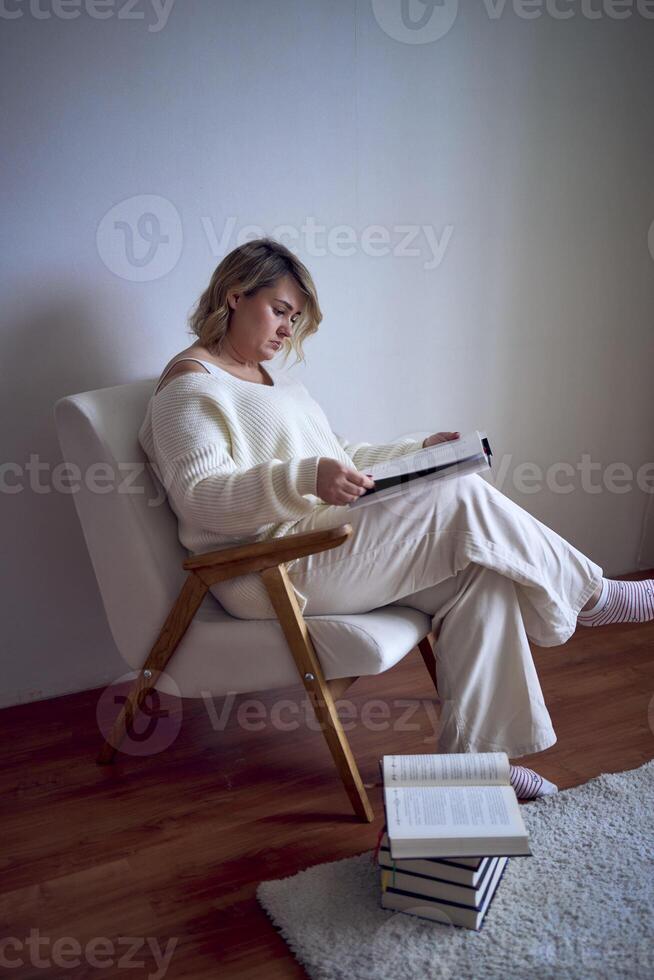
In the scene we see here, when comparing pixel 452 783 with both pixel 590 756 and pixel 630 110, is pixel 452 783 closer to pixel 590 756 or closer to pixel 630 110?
pixel 590 756

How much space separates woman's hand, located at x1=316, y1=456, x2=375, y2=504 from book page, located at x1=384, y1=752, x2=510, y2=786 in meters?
0.50

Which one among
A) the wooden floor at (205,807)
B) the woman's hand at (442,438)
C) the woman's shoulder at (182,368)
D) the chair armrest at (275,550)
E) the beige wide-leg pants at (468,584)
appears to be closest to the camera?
the wooden floor at (205,807)

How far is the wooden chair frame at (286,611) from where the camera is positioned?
172 centimetres

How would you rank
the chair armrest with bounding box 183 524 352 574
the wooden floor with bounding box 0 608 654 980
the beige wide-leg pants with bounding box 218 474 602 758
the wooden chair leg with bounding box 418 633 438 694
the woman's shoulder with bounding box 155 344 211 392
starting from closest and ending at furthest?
the wooden floor with bounding box 0 608 654 980 < the chair armrest with bounding box 183 524 352 574 < the beige wide-leg pants with bounding box 218 474 602 758 < the woman's shoulder with bounding box 155 344 211 392 < the wooden chair leg with bounding box 418 633 438 694

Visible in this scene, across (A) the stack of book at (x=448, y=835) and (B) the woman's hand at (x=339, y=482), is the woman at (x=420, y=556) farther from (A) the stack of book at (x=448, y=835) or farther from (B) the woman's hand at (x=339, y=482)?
(A) the stack of book at (x=448, y=835)

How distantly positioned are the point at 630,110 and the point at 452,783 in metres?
2.17

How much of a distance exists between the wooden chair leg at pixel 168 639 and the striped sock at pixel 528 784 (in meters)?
0.74

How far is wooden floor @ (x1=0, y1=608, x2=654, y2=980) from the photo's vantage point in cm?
154

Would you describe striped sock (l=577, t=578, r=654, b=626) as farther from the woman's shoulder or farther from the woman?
the woman's shoulder

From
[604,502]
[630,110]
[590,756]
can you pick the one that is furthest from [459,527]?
[630,110]

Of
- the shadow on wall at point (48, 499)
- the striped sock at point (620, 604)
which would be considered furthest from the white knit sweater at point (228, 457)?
the striped sock at point (620, 604)

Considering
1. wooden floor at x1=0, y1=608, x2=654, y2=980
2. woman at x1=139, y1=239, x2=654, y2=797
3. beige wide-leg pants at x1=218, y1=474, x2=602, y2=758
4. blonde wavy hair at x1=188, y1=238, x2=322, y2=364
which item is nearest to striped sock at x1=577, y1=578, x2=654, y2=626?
woman at x1=139, y1=239, x2=654, y2=797

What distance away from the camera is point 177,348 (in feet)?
7.72

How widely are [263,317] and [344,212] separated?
0.57m
